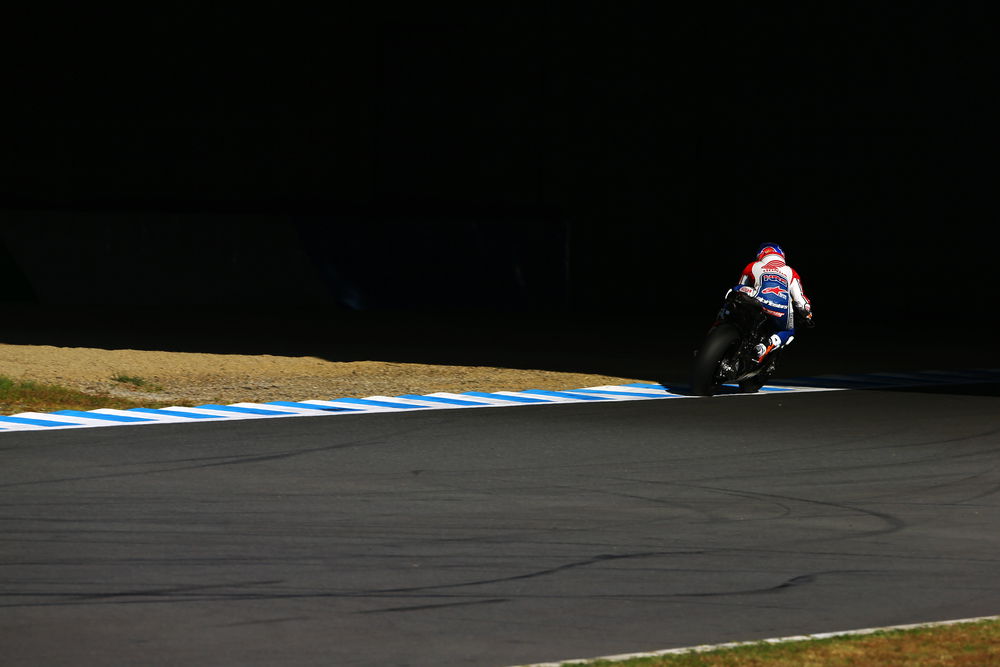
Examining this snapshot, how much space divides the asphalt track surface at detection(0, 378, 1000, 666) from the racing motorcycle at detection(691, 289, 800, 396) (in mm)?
2035

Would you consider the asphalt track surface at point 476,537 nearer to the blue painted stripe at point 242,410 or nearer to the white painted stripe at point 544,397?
the blue painted stripe at point 242,410

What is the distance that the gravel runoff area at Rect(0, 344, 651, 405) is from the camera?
17.8m

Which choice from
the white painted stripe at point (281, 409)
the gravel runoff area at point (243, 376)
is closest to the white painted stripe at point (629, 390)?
the gravel runoff area at point (243, 376)

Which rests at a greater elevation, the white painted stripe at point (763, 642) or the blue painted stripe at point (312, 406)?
the blue painted stripe at point (312, 406)

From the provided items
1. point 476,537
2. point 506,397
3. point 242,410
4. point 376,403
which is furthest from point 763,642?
point 506,397

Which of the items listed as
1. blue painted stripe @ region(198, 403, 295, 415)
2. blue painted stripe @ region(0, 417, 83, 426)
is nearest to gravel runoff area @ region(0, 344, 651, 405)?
blue painted stripe @ region(198, 403, 295, 415)

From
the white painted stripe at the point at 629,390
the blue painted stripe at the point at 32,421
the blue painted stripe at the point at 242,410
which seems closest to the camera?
the blue painted stripe at the point at 32,421

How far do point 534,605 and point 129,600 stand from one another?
1.76m

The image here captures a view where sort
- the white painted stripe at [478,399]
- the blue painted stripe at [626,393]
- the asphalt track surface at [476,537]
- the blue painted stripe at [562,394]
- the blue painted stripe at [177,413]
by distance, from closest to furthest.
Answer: the asphalt track surface at [476,537], the blue painted stripe at [177,413], the white painted stripe at [478,399], the blue painted stripe at [562,394], the blue painted stripe at [626,393]

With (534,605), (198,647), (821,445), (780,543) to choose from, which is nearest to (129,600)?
(198,647)

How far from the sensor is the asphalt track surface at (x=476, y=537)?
23.2ft

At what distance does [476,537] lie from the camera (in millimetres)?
9328

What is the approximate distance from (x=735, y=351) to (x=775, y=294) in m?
0.75

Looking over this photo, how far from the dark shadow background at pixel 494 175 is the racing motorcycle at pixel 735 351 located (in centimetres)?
556
